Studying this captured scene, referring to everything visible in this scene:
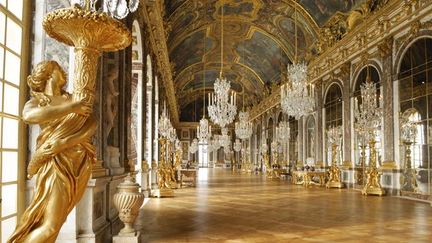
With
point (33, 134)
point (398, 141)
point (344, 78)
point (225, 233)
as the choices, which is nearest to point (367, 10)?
point (344, 78)

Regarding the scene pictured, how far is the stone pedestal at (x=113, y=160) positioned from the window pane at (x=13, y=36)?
195 centimetres

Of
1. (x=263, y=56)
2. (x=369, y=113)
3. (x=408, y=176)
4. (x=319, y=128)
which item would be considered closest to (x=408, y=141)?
(x=408, y=176)

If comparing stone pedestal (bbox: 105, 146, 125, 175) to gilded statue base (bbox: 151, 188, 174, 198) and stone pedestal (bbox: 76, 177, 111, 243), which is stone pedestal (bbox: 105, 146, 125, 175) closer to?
stone pedestal (bbox: 76, 177, 111, 243)

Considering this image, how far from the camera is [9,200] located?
151 inches

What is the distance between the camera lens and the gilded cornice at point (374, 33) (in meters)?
10.9

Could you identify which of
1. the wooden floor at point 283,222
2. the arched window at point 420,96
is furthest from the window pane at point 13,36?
the arched window at point 420,96

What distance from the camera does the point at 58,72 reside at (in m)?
2.81

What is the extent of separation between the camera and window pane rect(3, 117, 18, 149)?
3768 mm

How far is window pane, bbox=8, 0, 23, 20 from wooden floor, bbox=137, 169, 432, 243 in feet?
10.1

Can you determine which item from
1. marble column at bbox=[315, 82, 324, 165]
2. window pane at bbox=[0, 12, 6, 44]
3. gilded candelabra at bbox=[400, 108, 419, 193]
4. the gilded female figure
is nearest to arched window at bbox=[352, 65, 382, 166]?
gilded candelabra at bbox=[400, 108, 419, 193]

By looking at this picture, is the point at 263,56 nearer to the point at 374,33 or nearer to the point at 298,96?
the point at 374,33

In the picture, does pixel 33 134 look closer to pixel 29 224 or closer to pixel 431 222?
pixel 29 224

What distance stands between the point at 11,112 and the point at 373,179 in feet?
36.2

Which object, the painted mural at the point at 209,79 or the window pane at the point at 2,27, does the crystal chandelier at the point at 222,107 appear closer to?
the window pane at the point at 2,27
